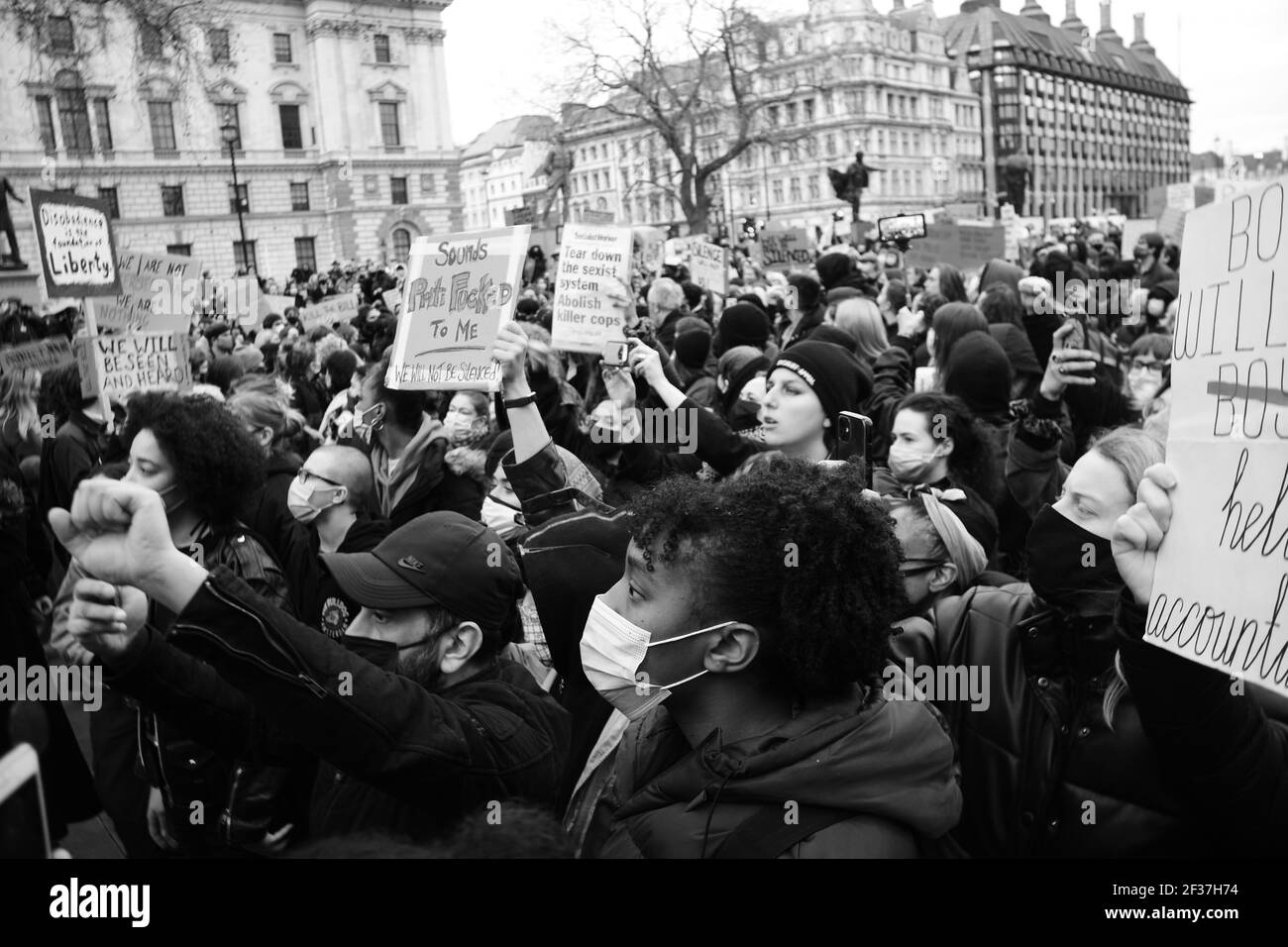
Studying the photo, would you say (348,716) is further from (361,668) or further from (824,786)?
(824,786)

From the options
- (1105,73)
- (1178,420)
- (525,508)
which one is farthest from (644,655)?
(1105,73)

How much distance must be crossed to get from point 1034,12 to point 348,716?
10830cm

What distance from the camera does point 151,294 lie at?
7762 mm

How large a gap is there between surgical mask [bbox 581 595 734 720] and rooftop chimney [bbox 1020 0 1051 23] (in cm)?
10602

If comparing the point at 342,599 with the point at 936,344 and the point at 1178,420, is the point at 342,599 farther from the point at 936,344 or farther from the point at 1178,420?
the point at 936,344

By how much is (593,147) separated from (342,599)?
45366 mm

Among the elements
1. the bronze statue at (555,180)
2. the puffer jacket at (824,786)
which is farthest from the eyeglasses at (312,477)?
the bronze statue at (555,180)

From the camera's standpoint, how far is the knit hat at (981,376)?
4.29 metres

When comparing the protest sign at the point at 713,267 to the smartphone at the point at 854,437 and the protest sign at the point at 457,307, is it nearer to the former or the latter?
the protest sign at the point at 457,307

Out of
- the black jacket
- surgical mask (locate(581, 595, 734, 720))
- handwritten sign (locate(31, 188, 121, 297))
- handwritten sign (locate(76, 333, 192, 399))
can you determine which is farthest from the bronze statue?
surgical mask (locate(581, 595, 734, 720))

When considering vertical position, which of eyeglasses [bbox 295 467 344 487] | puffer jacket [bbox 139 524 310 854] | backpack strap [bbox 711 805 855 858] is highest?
eyeglasses [bbox 295 467 344 487]

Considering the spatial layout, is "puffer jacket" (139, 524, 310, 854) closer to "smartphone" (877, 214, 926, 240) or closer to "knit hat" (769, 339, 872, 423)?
"knit hat" (769, 339, 872, 423)

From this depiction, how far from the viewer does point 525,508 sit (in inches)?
123

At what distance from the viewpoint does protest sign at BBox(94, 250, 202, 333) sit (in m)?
7.11
